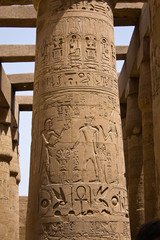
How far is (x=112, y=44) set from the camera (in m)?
6.91

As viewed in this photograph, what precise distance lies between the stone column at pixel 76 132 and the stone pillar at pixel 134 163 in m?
6.70

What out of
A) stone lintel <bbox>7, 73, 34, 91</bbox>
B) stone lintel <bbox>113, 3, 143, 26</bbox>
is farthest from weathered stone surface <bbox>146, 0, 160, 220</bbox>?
stone lintel <bbox>7, 73, 34, 91</bbox>

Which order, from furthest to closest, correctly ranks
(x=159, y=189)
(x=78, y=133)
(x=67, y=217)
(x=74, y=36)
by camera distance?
(x=74, y=36) < (x=78, y=133) < (x=67, y=217) < (x=159, y=189)

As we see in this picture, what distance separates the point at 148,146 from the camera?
11008 millimetres

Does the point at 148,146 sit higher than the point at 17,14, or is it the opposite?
the point at 17,14

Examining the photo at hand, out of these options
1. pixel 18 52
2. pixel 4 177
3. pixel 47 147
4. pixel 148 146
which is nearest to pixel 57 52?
pixel 47 147

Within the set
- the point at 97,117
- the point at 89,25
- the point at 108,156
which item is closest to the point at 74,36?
the point at 89,25

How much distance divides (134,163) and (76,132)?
747cm

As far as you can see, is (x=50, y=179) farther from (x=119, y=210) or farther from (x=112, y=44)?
(x=112, y=44)

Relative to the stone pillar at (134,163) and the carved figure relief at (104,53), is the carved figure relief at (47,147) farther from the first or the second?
the stone pillar at (134,163)

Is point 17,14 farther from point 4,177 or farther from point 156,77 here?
point 156,77

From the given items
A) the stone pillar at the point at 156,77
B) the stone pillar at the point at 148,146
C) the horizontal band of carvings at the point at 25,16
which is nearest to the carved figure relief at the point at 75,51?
the stone pillar at the point at 156,77

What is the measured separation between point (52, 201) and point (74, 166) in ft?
1.93

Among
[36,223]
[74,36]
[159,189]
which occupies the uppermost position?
[74,36]
